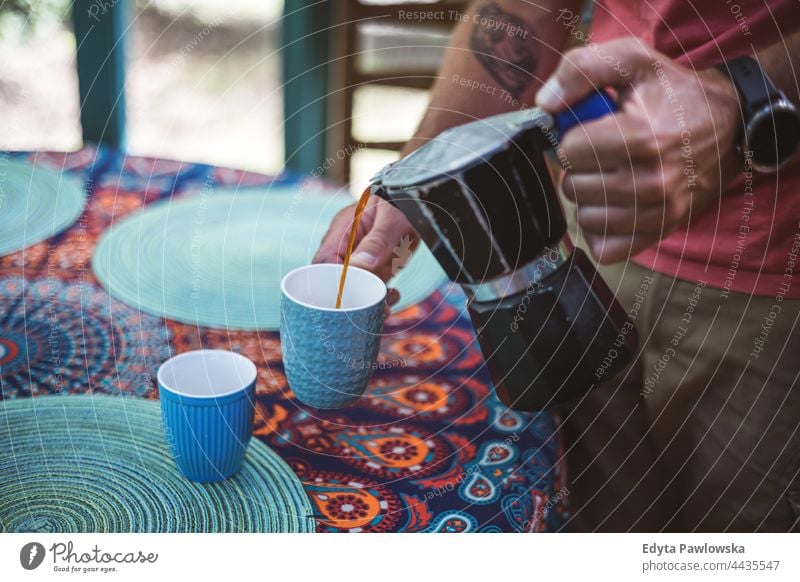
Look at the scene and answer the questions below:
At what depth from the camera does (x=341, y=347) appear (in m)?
0.35

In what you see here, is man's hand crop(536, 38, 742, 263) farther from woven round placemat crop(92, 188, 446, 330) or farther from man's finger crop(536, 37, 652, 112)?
woven round placemat crop(92, 188, 446, 330)

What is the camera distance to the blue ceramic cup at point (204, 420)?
0.32m

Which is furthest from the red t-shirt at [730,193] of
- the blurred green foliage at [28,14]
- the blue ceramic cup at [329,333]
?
the blurred green foliage at [28,14]

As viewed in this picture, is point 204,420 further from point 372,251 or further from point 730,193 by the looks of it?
point 730,193

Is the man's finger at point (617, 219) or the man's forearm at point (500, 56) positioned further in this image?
Result: the man's forearm at point (500, 56)

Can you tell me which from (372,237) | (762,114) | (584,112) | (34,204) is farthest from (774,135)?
(34,204)

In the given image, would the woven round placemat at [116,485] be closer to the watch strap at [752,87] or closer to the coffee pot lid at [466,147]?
the coffee pot lid at [466,147]

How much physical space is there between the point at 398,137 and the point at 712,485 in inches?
12.3

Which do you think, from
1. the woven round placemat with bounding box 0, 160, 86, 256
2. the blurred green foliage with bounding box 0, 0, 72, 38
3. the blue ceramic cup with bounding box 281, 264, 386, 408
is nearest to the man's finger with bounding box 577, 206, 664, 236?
the blue ceramic cup with bounding box 281, 264, 386, 408

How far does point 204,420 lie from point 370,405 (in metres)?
0.10

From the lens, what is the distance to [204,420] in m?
0.32

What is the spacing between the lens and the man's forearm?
46 cm

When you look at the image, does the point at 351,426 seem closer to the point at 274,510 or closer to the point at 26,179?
the point at 274,510
